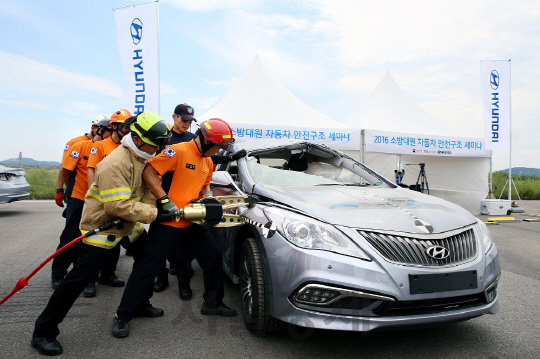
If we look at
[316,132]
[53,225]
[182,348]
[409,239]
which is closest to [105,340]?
[182,348]

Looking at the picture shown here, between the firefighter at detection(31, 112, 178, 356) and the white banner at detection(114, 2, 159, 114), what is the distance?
252 inches

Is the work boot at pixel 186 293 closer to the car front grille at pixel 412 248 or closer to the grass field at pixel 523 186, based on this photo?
the car front grille at pixel 412 248

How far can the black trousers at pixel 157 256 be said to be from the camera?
9.53 ft

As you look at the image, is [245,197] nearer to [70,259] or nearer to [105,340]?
[105,340]

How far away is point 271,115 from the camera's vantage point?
1063 centimetres

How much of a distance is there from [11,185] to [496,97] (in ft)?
45.9

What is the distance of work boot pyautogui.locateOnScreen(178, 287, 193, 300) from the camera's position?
3.78 meters

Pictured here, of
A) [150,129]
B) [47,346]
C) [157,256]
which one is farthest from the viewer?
[157,256]

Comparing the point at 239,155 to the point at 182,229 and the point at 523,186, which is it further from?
the point at 523,186

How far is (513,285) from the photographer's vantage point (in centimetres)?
430

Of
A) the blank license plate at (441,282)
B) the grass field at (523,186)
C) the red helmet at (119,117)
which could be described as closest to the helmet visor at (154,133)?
the red helmet at (119,117)

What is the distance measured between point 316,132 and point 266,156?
6105mm

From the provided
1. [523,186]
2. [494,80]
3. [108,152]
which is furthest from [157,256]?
[523,186]

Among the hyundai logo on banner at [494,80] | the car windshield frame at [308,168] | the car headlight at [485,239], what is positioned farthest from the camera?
the hyundai logo on banner at [494,80]
